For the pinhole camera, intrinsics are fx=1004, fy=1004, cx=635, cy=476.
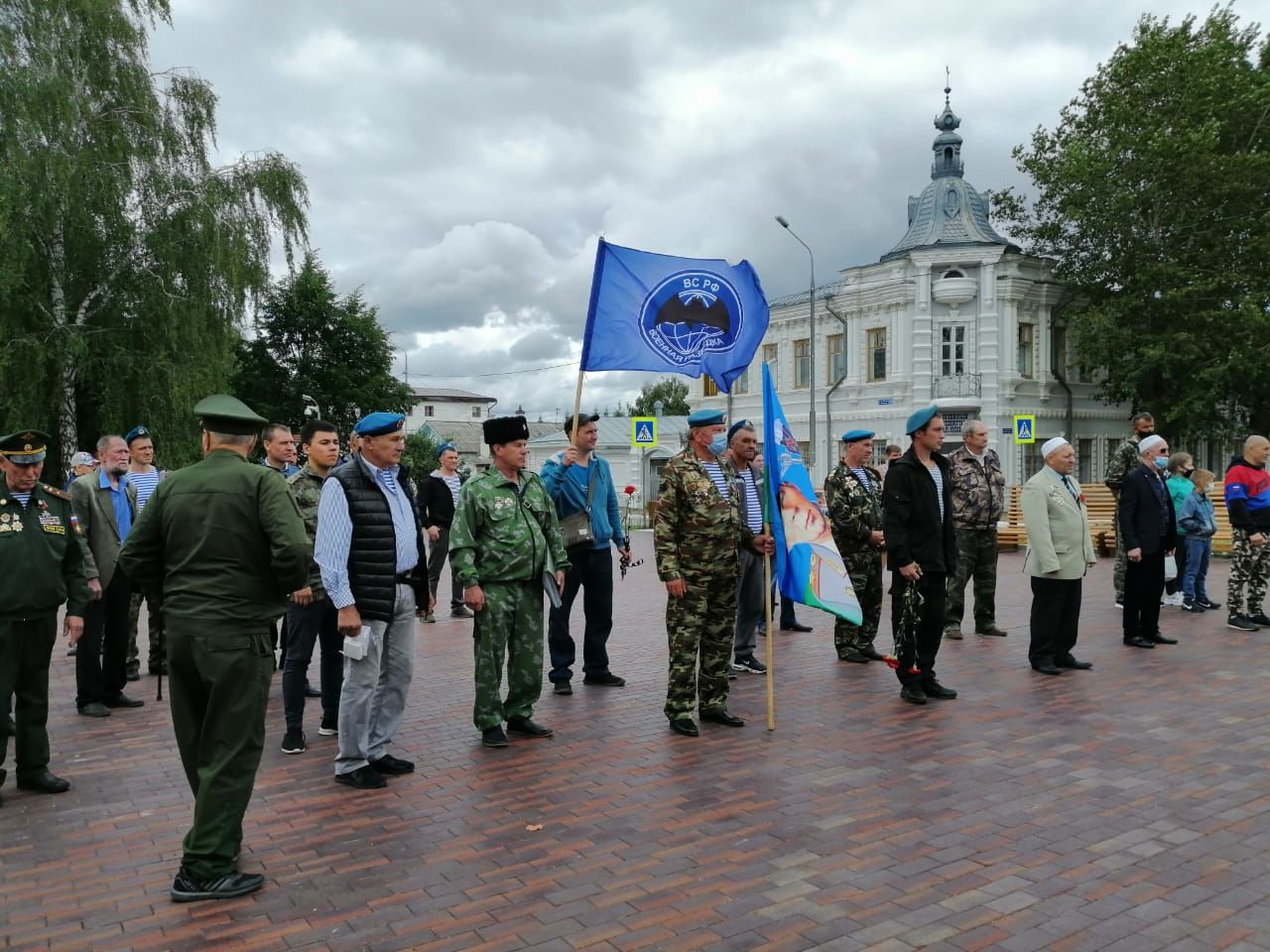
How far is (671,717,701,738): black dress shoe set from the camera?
6371mm

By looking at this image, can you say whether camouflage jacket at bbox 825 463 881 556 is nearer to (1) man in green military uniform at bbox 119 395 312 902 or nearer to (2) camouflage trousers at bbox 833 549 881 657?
(2) camouflage trousers at bbox 833 549 881 657

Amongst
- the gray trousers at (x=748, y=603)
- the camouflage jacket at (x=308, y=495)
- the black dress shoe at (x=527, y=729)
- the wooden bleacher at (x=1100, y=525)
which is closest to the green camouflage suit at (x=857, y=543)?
the gray trousers at (x=748, y=603)

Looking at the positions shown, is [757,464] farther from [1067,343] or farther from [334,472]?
[1067,343]

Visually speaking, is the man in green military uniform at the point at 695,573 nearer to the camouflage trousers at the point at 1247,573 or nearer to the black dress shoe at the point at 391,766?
the black dress shoe at the point at 391,766

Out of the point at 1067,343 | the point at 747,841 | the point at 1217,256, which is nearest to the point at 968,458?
the point at 747,841

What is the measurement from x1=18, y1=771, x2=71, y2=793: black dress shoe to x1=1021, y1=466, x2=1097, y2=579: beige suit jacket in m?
7.00

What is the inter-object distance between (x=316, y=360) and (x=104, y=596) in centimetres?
3786

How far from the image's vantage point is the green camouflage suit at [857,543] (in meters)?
8.98

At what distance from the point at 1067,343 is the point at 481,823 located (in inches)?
1492

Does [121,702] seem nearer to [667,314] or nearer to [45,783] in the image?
[45,783]

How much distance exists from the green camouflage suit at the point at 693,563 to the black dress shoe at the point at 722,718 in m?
0.19

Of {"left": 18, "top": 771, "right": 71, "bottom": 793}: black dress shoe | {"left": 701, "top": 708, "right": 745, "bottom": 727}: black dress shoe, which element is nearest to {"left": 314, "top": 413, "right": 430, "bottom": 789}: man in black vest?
{"left": 18, "top": 771, "right": 71, "bottom": 793}: black dress shoe

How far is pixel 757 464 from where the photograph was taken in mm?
9125

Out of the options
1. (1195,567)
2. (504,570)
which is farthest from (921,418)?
(1195,567)
